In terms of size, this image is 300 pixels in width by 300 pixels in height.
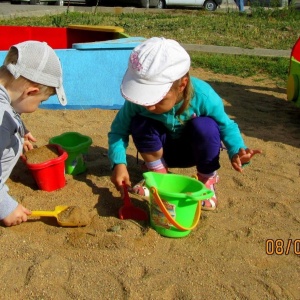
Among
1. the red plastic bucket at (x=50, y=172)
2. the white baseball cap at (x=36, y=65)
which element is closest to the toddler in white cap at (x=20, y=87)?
the white baseball cap at (x=36, y=65)

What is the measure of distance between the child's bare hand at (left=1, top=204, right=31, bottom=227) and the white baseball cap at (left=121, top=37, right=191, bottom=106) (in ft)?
1.96

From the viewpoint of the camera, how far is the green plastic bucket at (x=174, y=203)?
177 cm

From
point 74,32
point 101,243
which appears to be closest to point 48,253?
point 101,243

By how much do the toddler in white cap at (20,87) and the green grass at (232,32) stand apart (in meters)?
3.24

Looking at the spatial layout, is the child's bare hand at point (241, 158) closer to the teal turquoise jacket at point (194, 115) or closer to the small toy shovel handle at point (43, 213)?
the teal turquoise jacket at point (194, 115)

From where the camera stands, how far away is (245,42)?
6.80 metres

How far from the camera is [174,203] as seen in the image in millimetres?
1796

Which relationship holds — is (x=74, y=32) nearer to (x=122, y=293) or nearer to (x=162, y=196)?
(x=162, y=196)

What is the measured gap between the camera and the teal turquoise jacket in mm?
2066

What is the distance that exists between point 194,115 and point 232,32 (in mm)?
5779

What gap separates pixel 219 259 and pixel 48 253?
613 mm

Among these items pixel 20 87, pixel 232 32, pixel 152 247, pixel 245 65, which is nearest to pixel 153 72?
pixel 20 87
